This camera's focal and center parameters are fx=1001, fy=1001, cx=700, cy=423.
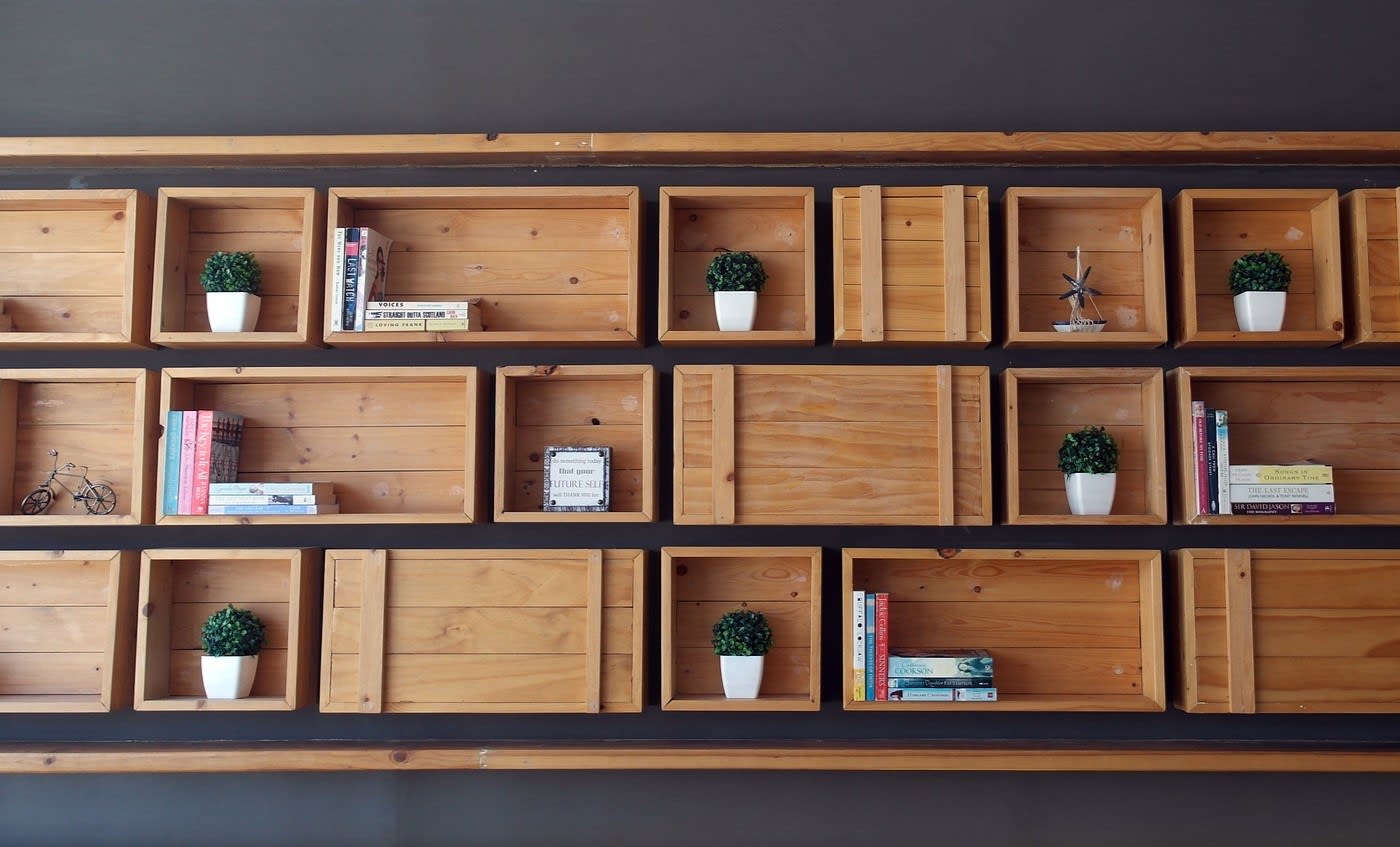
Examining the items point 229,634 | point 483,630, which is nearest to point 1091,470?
point 483,630

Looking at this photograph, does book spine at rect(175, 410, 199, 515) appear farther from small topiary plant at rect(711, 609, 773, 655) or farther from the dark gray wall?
small topiary plant at rect(711, 609, 773, 655)

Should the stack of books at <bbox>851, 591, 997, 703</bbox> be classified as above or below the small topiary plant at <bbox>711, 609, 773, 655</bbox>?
below

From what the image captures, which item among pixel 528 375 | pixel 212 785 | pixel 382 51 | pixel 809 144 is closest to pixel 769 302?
pixel 809 144

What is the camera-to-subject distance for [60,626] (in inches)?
95.3

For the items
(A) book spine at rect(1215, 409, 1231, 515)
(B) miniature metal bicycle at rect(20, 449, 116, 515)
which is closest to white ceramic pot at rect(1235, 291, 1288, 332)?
(A) book spine at rect(1215, 409, 1231, 515)

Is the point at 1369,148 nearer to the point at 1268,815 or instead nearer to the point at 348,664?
the point at 1268,815

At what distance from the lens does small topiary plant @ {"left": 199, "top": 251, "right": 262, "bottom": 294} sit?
2365 mm

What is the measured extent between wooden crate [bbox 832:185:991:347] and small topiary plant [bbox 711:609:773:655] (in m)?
0.69

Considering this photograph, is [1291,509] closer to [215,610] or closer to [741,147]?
[741,147]

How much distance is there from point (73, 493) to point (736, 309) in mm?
1684

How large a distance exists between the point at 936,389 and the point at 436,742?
146 cm

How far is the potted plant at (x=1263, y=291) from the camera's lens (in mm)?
2334

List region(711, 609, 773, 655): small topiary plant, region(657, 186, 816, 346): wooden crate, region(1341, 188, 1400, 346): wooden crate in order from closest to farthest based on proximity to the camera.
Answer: region(711, 609, 773, 655): small topiary plant, region(1341, 188, 1400, 346): wooden crate, region(657, 186, 816, 346): wooden crate

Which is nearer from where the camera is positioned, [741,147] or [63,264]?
[741,147]
